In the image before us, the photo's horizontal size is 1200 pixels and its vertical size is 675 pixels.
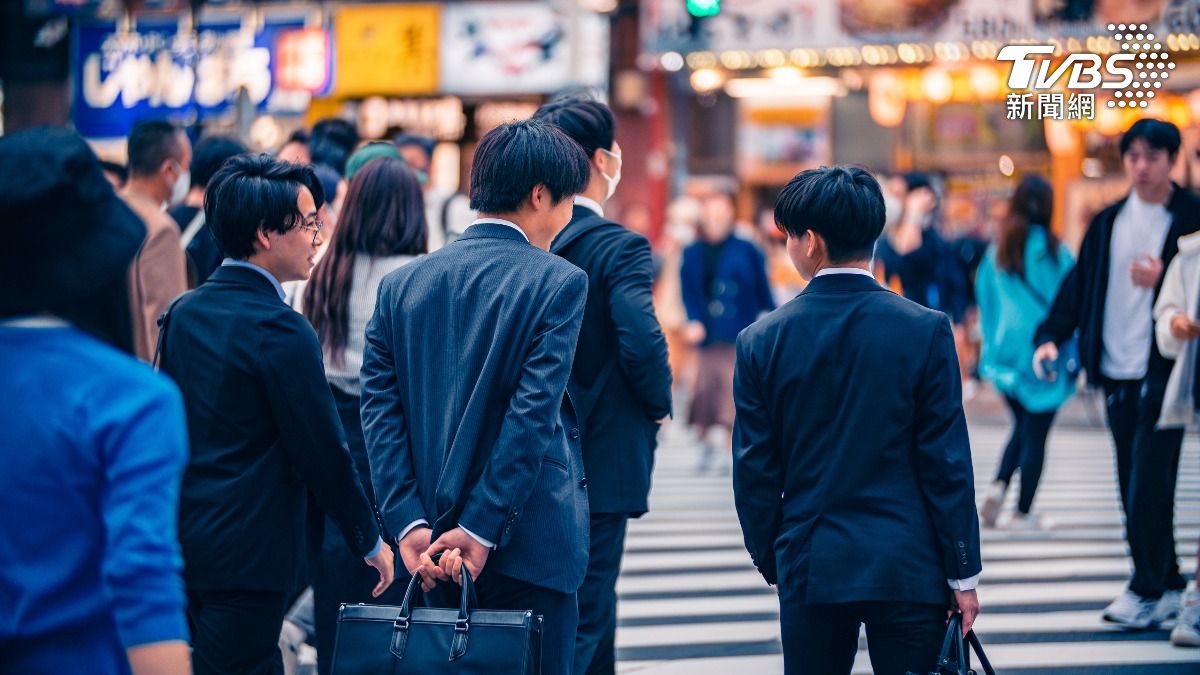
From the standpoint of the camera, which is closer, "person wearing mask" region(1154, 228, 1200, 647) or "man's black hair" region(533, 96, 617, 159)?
"man's black hair" region(533, 96, 617, 159)

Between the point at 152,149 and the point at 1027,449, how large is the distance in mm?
5098

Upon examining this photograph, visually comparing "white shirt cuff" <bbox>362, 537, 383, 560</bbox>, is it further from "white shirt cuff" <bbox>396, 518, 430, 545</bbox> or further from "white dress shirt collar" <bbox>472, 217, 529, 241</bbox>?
"white dress shirt collar" <bbox>472, 217, 529, 241</bbox>

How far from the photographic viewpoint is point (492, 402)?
3.44 meters

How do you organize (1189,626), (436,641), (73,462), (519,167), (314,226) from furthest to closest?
(1189,626), (314,226), (519,167), (436,641), (73,462)

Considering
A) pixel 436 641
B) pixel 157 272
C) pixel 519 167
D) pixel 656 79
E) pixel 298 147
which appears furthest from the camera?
pixel 656 79

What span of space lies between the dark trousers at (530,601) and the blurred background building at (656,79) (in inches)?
485

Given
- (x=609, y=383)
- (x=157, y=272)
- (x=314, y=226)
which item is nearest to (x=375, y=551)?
(x=314, y=226)

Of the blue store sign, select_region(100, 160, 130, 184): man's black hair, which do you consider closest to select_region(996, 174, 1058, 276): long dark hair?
select_region(100, 160, 130, 184): man's black hair

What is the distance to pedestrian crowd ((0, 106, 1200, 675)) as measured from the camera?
2.14 metres

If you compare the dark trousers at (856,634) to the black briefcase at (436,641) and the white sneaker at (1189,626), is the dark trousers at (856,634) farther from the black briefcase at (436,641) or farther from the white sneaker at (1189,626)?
the white sneaker at (1189,626)

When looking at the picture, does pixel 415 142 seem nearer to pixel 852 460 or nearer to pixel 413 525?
pixel 413 525

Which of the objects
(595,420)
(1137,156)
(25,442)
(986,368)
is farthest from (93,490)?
(986,368)

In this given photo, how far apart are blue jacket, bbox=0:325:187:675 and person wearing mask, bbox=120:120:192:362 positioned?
2.93 meters

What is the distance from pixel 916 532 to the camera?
351cm
